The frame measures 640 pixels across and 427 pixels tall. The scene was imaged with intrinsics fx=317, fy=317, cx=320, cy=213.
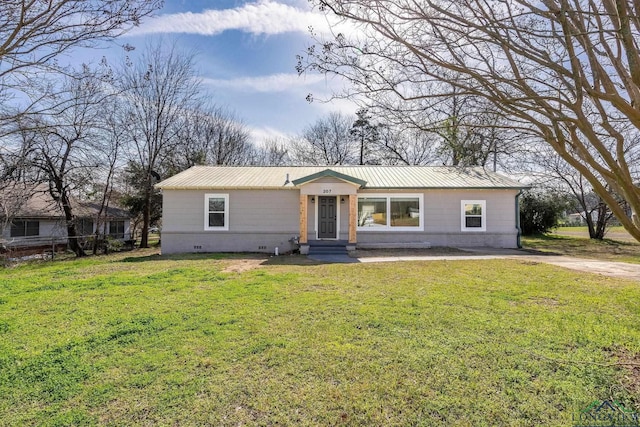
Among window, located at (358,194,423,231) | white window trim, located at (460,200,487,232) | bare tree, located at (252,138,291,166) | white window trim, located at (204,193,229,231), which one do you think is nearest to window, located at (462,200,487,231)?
white window trim, located at (460,200,487,232)

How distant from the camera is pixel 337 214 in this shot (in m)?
13.9

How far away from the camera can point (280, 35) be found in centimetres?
532

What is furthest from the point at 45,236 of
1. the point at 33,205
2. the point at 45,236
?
the point at 33,205

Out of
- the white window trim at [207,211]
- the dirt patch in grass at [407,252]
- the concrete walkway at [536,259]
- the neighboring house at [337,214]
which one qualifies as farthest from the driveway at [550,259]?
the white window trim at [207,211]

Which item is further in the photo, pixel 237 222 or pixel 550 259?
pixel 237 222

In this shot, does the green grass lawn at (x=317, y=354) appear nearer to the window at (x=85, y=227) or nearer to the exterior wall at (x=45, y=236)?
the exterior wall at (x=45, y=236)

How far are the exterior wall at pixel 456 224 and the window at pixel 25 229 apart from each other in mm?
18962

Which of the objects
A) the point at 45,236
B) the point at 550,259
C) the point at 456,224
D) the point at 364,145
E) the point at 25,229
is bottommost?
the point at 550,259

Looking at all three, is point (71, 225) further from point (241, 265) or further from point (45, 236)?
point (241, 265)

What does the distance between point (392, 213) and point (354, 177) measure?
238 centimetres

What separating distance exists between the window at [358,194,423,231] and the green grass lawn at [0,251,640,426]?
7383 millimetres

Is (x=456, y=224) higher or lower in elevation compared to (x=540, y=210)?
lower

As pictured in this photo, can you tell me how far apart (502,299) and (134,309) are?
21.3 feet

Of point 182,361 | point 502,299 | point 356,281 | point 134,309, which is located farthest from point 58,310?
point 502,299
